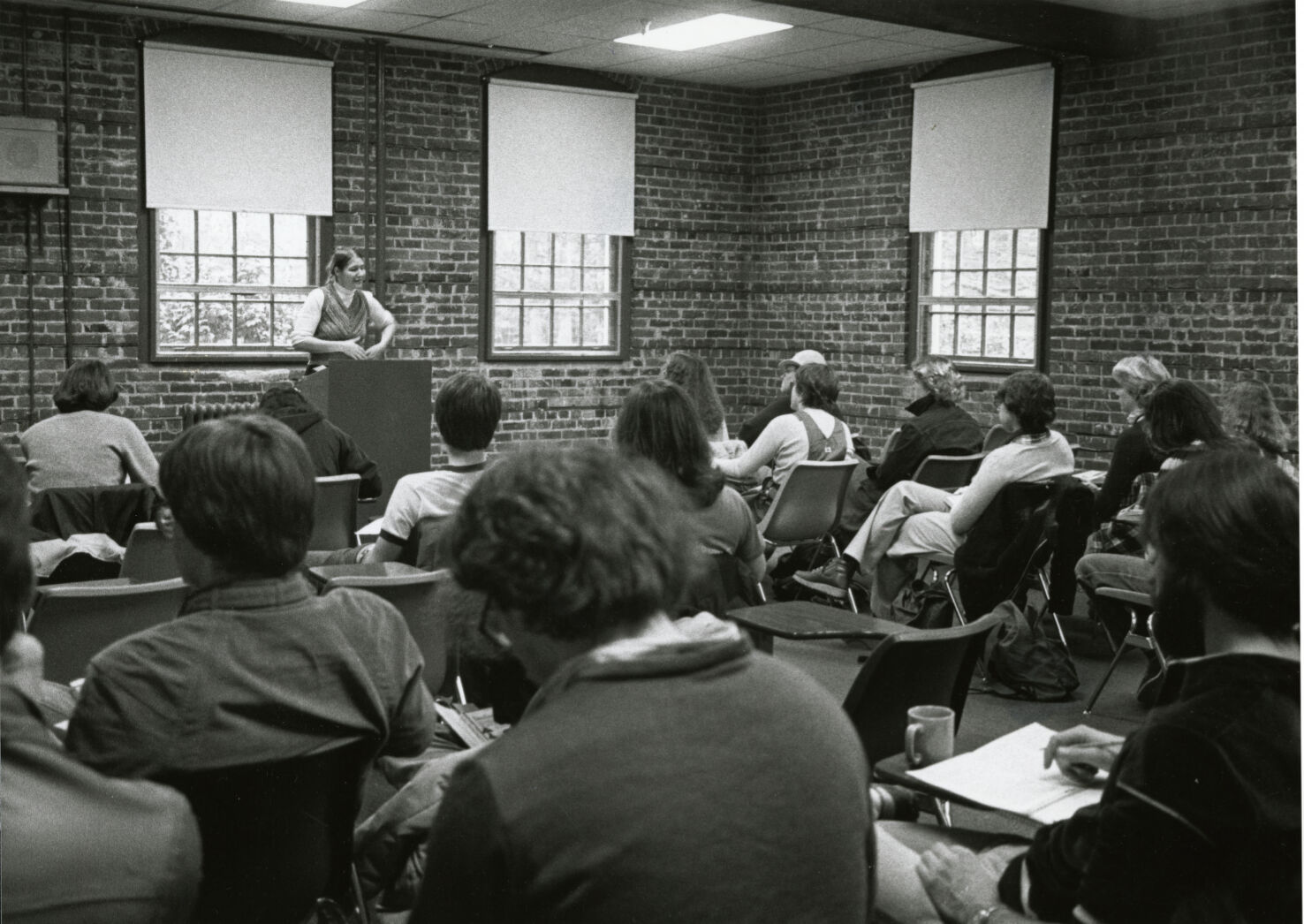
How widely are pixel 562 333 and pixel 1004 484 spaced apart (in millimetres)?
5780

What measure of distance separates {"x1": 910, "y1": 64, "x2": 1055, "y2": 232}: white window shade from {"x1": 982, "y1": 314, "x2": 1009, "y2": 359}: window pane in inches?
26.2

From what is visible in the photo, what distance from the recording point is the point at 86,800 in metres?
1.38

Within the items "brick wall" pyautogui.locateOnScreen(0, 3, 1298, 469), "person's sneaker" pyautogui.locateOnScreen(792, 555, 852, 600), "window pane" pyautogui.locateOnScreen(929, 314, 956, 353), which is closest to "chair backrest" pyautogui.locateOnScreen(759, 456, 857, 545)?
"person's sneaker" pyautogui.locateOnScreen(792, 555, 852, 600)

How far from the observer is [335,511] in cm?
539

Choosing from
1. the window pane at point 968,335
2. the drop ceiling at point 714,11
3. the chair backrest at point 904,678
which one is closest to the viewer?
the chair backrest at point 904,678

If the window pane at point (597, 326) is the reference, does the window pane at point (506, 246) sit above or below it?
above

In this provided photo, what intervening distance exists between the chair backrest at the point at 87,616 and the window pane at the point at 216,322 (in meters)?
6.04

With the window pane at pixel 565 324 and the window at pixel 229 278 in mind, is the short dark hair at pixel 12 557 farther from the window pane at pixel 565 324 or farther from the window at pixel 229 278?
the window pane at pixel 565 324

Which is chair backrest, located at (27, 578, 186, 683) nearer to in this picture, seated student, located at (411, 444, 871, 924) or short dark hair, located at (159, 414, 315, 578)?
short dark hair, located at (159, 414, 315, 578)

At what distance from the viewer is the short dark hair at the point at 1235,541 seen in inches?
68.7

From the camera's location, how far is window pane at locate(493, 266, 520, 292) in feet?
34.3

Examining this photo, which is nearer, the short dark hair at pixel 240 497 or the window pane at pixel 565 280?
the short dark hair at pixel 240 497

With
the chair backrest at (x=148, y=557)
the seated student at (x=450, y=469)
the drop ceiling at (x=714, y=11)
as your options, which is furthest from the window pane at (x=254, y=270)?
the seated student at (x=450, y=469)

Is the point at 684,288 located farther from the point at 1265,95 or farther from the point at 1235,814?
the point at 1235,814
